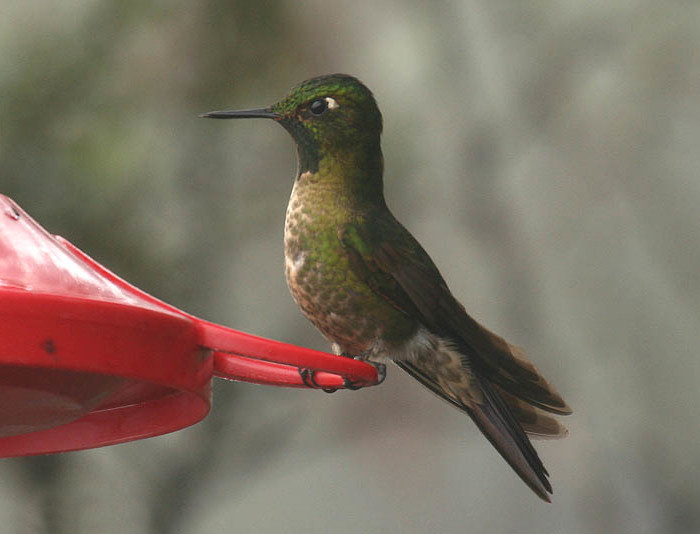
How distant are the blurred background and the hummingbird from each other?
60.7 inches

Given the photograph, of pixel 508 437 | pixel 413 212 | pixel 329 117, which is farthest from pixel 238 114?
pixel 413 212

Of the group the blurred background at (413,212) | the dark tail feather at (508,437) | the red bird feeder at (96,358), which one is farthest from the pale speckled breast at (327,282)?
the blurred background at (413,212)

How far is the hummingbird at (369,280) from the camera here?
244 centimetres

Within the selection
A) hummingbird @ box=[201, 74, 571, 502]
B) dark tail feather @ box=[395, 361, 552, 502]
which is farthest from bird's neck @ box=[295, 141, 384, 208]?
dark tail feather @ box=[395, 361, 552, 502]

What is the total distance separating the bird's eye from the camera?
8.43 ft

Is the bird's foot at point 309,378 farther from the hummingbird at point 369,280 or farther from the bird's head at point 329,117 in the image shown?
the bird's head at point 329,117

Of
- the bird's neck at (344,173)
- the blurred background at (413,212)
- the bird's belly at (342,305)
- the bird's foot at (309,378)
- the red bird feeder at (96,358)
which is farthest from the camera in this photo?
the blurred background at (413,212)

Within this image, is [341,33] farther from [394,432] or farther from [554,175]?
[394,432]

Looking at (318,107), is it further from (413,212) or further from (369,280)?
(413,212)

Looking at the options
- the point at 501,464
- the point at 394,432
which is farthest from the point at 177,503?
the point at 501,464

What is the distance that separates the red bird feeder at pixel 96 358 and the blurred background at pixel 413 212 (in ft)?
6.83

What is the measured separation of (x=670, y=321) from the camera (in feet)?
15.0

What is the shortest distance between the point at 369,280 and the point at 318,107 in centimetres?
41

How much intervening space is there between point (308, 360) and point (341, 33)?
3586mm
